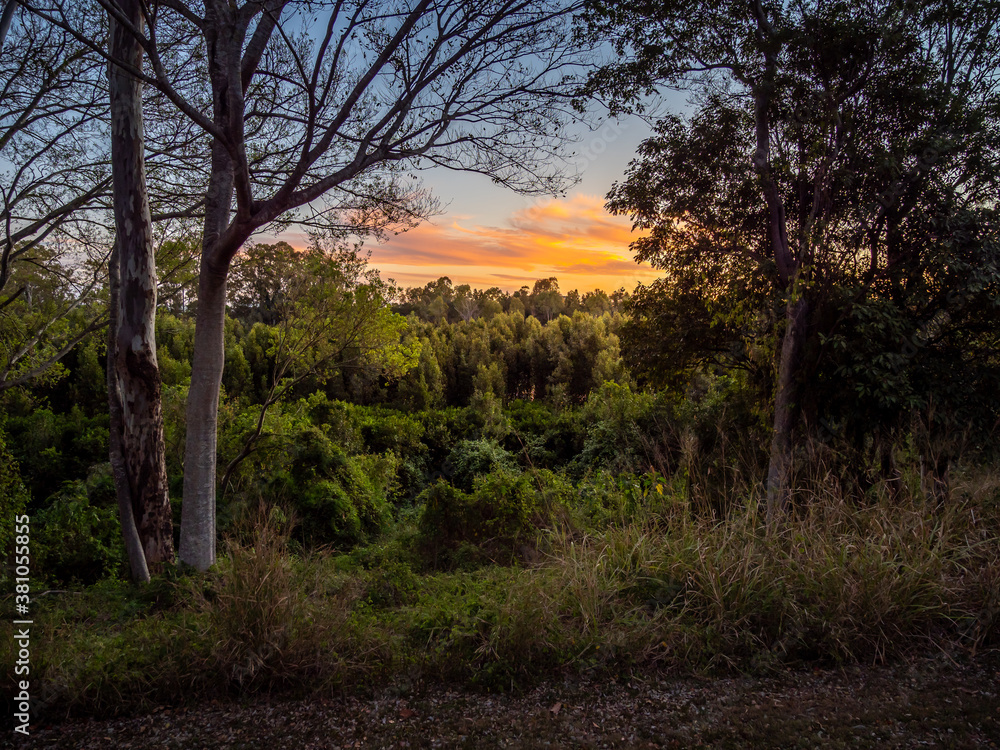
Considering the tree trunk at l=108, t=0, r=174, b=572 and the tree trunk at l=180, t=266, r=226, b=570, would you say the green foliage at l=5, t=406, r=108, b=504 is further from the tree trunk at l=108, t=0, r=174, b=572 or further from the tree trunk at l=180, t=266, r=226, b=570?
the tree trunk at l=180, t=266, r=226, b=570

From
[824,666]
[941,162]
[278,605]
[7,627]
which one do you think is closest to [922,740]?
[824,666]

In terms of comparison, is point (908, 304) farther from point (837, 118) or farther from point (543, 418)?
point (543, 418)

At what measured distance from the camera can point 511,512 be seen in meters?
6.30

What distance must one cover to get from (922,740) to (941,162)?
651 cm

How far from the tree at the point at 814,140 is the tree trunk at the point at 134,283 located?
15.5ft

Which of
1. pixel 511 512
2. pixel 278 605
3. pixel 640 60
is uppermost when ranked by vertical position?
pixel 640 60

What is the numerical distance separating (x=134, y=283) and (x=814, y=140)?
7.49m

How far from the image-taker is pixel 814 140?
647 centimetres

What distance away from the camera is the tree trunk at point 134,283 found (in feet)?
14.6

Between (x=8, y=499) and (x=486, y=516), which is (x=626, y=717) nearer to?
(x=486, y=516)

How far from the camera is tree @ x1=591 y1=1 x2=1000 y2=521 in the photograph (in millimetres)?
6191

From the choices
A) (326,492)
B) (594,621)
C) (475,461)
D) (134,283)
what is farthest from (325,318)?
(594,621)

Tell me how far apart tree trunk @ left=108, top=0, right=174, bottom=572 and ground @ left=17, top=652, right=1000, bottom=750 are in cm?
296

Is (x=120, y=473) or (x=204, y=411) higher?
(x=204, y=411)
